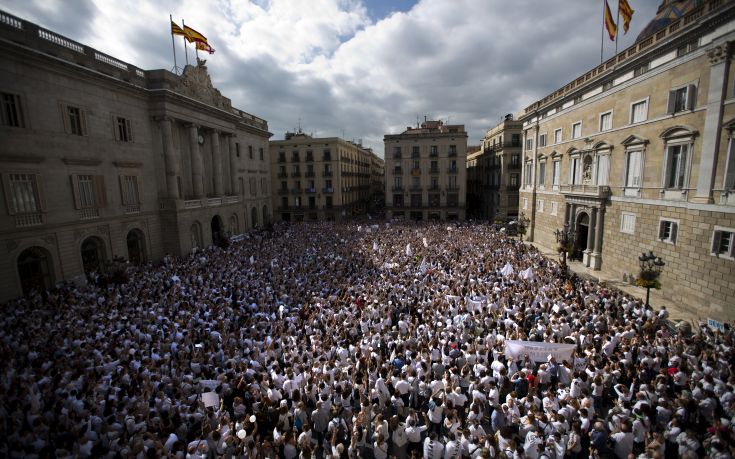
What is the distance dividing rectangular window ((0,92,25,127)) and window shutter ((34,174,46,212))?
9.09 feet

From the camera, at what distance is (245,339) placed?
1225cm

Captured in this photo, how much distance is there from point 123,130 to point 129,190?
4.25 metres

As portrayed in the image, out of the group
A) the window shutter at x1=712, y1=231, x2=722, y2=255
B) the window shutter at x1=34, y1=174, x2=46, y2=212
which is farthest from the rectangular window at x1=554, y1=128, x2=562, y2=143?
the window shutter at x1=34, y1=174, x2=46, y2=212

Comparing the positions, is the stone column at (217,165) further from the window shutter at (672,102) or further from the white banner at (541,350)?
the window shutter at (672,102)

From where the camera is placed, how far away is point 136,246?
1009 inches

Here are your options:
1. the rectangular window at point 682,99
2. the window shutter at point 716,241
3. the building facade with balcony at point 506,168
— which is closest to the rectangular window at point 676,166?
the rectangular window at point 682,99

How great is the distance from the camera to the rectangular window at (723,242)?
14.7 m

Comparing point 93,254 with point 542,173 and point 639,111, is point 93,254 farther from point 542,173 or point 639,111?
point 542,173

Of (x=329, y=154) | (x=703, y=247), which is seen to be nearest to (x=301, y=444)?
(x=703, y=247)

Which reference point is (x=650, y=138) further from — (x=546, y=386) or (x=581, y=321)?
(x=546, y=386)

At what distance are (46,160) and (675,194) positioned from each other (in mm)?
34091

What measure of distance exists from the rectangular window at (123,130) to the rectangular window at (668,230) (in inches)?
1352

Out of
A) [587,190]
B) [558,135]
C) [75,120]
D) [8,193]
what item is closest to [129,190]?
[75,120]

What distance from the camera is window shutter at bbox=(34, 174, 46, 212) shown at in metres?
18.8
